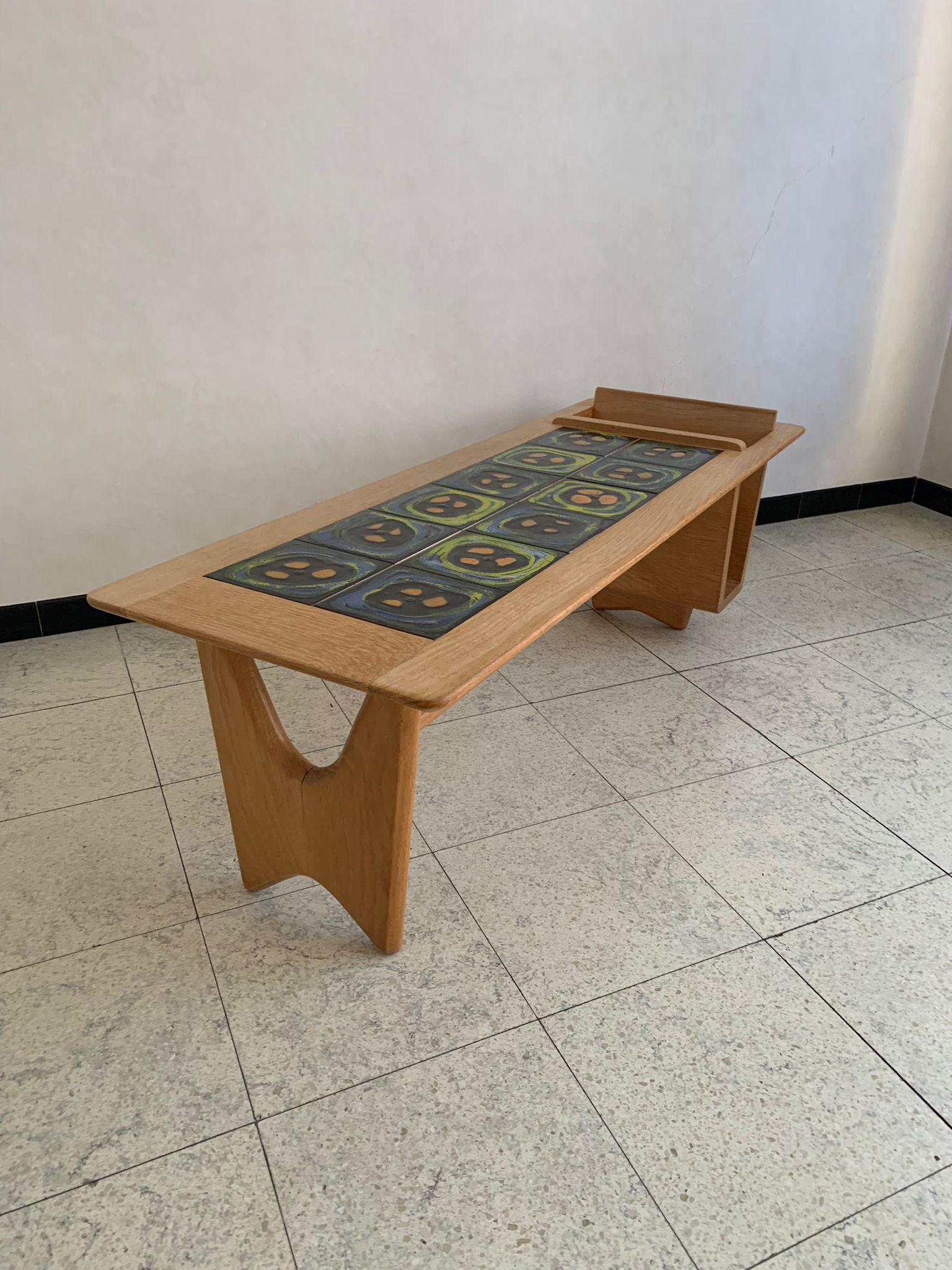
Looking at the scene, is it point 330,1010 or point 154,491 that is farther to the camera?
point 154,491

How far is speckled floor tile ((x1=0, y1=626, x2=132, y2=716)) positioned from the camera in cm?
266

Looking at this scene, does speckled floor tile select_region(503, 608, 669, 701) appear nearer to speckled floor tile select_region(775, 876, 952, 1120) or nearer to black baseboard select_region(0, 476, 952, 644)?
speckled floor tile select_region(775, 876, 952, 1120)

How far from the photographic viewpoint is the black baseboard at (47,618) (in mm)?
2926

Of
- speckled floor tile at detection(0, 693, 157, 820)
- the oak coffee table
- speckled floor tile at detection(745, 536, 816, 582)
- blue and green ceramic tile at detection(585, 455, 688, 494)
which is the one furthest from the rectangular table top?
speckled floor tile at detection(745, 536, 816, 582)

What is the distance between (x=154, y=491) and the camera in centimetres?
293

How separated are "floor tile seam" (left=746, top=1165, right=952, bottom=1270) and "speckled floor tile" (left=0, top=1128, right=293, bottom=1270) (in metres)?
0.66

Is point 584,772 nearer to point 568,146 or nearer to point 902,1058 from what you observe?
point 902,1058

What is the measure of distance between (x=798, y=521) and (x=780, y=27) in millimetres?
1917

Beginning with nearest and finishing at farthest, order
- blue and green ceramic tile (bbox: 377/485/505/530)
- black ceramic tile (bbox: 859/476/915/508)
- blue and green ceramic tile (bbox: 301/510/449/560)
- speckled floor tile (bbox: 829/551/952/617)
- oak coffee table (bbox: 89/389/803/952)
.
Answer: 1. oak coffee table (bbox: 89/389/803/952)
2. blue and green ceramic tile (bbox: 301/510/449/560)
3. blue and green ceramic tile (bbox: 377/485/505/530)
4. speckled floor tile (bbox: 829/551/952/617)
5. black ceramic tile (bbox: 859/476/915/508)

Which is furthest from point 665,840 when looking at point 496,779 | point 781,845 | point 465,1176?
point 465,1176

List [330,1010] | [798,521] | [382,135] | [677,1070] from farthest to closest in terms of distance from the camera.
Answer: [798,521] → [382,135] → [330,1010] → [677,1070]

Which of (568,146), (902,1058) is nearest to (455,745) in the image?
(902,1058)

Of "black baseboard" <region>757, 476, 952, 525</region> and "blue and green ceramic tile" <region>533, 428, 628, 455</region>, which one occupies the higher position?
"blue and green ceramic tile" <region>533, 428, 628, 455</region>

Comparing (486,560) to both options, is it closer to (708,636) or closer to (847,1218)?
(847,1218)
